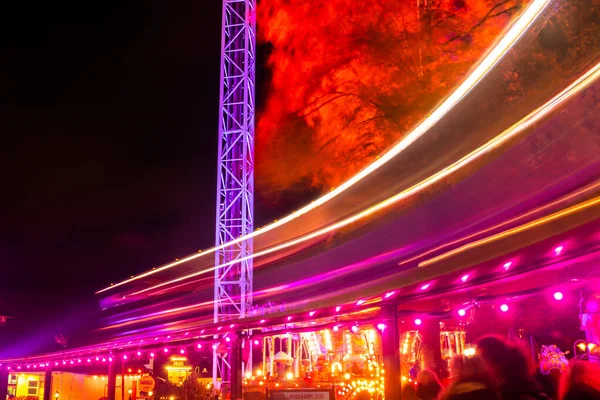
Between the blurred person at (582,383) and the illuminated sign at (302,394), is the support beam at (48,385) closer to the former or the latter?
the illuminated sign at (302,394)

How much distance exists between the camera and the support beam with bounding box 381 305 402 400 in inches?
325

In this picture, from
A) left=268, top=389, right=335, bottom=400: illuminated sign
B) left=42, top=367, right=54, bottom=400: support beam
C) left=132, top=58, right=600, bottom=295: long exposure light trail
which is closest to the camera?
left=268, top=389, right=335, bottom=400: illuminated sign

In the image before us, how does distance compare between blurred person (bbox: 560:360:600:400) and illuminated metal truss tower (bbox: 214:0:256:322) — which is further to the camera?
illuminated metal truss tower (bbox: 214:0:256:322)

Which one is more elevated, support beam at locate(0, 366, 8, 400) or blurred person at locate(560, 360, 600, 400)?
blurred person at locate(560, 360, 600, 400)

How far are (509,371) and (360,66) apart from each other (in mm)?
10316

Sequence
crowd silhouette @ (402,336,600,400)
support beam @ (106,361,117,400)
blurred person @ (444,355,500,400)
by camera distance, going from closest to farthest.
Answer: blurred person @ (444,355,500,400), crowd silhouette @ (402,336,600,400), support beam @ (106,361,117,400)

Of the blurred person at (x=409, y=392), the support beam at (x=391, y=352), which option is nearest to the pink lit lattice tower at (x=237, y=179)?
the support beam at (x=391, y=352)

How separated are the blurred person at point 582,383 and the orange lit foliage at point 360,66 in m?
8.42

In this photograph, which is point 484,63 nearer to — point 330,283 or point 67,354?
point 330,283

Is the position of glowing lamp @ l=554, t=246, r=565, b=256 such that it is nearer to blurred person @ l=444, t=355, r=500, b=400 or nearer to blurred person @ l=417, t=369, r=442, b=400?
blurred person @ l=417, t=369, r=442, b=400

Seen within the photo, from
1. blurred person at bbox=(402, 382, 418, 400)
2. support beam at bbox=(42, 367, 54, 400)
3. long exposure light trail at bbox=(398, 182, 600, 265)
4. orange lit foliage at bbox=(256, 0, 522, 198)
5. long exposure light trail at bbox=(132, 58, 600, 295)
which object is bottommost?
support beam at bbox=(42, 367, 54, 400)

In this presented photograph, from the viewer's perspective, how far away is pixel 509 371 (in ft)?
11.5

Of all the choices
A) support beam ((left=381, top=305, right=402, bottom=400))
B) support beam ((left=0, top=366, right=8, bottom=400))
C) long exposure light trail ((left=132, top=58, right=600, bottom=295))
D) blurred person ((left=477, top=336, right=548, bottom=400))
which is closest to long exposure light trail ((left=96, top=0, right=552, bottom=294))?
long exposure light trail ((left=132, top=58, right=600, bottom=295))

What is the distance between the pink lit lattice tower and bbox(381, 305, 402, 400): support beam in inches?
392
